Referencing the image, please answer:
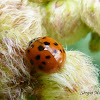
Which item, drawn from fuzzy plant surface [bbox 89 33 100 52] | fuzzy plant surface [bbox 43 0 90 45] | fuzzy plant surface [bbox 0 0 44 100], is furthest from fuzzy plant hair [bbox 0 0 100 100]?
fuzzy plant surface [bbox 89 33 100 52]

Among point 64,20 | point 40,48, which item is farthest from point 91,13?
point 40,48

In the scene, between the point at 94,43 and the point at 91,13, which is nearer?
the point at 91,13

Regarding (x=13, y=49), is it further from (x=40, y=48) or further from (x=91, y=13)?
(x=91, y=13)

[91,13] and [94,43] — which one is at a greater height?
[91,13]

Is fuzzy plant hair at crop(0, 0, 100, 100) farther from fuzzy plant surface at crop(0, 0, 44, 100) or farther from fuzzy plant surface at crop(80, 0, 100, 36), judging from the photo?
fuzzy plant surface at crop(80, 0, 100, 36)

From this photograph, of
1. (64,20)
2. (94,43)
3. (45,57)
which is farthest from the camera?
(94,43)

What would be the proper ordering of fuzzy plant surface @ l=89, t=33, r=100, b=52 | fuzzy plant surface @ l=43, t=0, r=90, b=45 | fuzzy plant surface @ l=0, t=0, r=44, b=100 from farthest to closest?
fuzzy plant surface @ l=89, t=33, r=100, b=52, fuzzy plant surface @ l=43, t=0, r=90, b=45, fuzzy plant surface @ l=0, t=0, r=44, b=100
